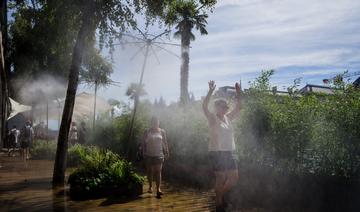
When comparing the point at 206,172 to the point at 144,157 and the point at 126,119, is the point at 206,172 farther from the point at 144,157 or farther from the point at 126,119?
the point at 126,119

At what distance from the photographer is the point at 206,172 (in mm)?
10750

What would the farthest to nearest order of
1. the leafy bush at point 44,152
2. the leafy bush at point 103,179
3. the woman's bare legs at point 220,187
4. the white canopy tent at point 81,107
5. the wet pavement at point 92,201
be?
the white canopy tent at point 81,107, the leafy bush at point 44,152, the leafy bush at point 103,179, the wet pavement at point 92,201, the woman's bare legs at point 220,187

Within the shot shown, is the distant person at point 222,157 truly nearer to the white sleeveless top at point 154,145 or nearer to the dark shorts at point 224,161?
the dark shorts at point 224,161

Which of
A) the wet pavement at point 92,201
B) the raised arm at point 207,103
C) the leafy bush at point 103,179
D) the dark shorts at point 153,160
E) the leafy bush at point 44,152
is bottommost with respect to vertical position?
the wet pavement at point 92,201

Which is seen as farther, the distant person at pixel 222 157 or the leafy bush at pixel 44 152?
the leafy bush at pixel 44 152

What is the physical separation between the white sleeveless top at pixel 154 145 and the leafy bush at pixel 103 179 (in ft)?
2.13

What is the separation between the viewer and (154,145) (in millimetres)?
9422

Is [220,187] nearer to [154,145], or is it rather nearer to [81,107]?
[154,145]

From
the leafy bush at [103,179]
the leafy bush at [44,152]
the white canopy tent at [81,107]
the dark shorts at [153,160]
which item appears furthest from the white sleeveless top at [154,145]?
the white canopy tent at [81,107]

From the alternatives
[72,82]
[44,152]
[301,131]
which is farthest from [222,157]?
[44,152]

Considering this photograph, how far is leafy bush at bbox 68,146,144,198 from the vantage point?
9.08m

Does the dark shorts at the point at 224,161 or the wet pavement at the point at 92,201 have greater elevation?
the dark shorts at the point at 224,161

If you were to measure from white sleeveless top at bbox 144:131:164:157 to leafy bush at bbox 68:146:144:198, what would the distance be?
0.65 meters

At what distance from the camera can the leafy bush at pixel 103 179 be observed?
9.08 meters
